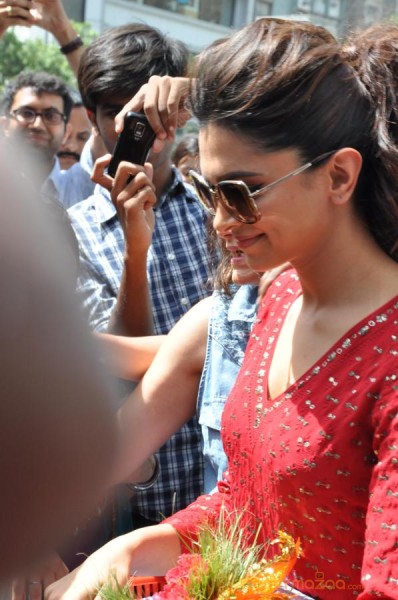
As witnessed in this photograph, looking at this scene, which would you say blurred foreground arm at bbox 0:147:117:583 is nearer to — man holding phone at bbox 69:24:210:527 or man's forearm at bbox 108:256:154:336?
man holding phone at bbox 69:24:210:527

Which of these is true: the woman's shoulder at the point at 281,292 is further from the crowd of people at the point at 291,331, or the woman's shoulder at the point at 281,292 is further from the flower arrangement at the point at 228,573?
the flower arrangement at the point at 228,573

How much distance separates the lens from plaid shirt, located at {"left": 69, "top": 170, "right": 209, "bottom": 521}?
9.26 ft

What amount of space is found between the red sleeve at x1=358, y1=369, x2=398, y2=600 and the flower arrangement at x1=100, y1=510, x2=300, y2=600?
173 mm

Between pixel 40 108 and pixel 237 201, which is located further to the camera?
pixel 40 108

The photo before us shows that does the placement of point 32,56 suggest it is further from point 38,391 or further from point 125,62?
point 38,391

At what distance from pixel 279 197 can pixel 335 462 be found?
492 mm

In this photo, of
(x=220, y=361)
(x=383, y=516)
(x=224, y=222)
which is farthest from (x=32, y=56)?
(x=383, y=516)

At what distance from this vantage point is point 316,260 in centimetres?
191

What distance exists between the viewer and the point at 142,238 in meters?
2.84

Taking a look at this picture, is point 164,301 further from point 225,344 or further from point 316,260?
point 316,260

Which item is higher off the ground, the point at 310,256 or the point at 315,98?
the point at 315,98

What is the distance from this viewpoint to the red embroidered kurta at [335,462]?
1.62 metres

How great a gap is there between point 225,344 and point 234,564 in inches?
23.2

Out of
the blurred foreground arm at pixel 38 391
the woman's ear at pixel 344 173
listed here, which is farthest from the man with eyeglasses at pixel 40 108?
the blurred foreground arm at pixel 38 391
